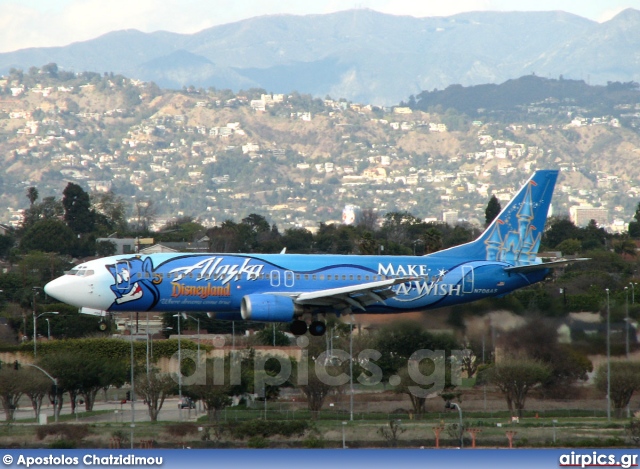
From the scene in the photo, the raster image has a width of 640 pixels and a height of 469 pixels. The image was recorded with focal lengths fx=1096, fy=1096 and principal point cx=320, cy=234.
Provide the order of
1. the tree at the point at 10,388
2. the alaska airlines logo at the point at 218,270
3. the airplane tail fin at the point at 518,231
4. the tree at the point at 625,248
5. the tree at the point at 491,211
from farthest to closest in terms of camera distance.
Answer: the tree at the point at 491,211 → the tree at the point at 625,248 → the tree at the point at 10,388 → the airplane tail fin at the point at 518,231 → the alaska airlines logo at the point at 218,270

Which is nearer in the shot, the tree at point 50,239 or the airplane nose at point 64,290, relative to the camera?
the airplane nose at point 64,290

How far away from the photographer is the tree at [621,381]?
55.8 m

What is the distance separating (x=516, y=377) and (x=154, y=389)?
21196mm

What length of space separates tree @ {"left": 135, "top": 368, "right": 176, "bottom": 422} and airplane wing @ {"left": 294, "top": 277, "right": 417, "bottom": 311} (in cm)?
1429

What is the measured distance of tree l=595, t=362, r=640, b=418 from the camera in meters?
55.8

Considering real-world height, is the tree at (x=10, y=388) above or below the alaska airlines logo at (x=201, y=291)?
below

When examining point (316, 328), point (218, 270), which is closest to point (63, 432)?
point (218, 270)

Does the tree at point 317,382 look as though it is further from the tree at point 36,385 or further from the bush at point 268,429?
the tree at point 36,385

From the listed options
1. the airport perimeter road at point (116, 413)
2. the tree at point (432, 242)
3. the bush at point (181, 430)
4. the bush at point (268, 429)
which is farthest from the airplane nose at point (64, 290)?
the tree at point (432, 242)

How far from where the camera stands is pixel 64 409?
234 feet

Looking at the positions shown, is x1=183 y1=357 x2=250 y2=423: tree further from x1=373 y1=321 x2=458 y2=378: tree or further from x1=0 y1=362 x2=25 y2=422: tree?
x1=373 y1=321 x2=458 y2=378: tree

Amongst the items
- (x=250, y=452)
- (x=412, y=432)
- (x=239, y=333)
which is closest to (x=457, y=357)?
(x=412, y=432)

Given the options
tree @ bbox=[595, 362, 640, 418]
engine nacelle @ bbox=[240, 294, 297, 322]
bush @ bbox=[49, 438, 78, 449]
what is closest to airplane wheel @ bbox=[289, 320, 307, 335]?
engine nacelle @ bbox=[240, 294, 297, 322]

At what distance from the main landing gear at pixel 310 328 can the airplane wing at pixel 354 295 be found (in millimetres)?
1366
